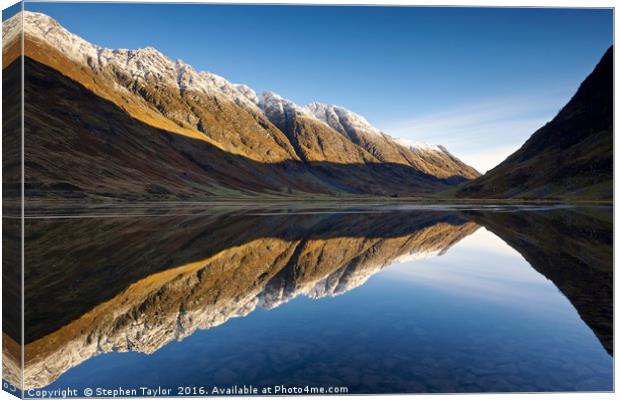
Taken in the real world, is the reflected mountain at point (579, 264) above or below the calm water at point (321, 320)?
above

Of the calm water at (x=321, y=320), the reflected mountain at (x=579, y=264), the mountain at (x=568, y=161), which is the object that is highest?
the mountain at (x=568, y=161)

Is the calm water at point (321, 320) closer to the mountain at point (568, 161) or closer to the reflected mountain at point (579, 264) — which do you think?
the reflected mountain at point (579, 264)

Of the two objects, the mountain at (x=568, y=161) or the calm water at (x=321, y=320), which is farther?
the mountain at (x=568, y=161)

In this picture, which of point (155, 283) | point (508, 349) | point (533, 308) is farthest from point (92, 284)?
point (533, 308)

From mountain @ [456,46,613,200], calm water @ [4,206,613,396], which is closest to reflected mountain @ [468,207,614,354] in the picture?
calm water @ [4,206,613,396]

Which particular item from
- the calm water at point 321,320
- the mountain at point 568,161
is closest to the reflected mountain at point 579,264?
the calm water at point 321,320

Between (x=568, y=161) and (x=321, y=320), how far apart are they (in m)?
137

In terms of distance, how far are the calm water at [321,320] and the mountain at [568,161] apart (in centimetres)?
9470

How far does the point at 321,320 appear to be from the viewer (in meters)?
10.5

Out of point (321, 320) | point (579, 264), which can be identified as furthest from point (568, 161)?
point (321, 320)

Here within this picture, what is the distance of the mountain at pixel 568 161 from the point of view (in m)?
106

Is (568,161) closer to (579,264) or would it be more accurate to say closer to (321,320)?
(579,264)

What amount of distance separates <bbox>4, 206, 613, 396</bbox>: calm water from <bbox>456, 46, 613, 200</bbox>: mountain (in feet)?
311

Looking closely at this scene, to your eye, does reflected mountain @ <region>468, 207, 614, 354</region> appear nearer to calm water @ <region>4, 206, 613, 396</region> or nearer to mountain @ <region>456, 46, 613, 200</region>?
calm water @ <region>4, 206, 613, 396</region>
